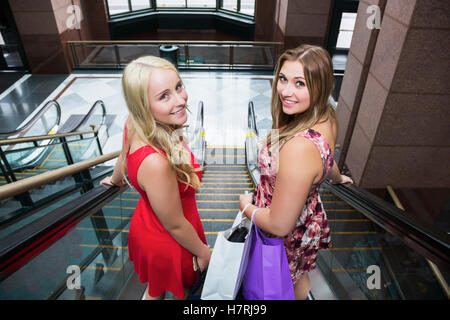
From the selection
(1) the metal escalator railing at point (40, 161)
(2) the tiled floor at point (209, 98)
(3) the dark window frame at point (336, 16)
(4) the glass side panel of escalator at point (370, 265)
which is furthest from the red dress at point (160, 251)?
(3) the dark window frame at point (336, 16)

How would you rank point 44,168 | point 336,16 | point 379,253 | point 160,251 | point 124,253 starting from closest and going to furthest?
1. point 160,251
2. point 379,253
3. point 124,253
4. point 44,168
5. point 336,16

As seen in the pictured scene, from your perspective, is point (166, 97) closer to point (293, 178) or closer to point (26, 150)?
point (293, 178)

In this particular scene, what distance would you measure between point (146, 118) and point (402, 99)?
393 centimetres

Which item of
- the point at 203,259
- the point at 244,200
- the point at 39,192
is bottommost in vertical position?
the point at 39,192

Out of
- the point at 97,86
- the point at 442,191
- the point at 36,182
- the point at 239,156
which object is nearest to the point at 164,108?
the point at 36,182

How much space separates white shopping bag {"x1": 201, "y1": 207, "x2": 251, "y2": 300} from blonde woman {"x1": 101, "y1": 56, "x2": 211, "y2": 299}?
25cm

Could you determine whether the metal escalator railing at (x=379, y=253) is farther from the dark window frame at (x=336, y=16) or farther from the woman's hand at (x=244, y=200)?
the dark window frame at (x=336, y=16)

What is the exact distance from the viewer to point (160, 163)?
1.42 meters

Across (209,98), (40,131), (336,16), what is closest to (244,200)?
(40,131)

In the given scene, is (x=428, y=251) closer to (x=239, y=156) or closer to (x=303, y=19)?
(x=239, y=156)

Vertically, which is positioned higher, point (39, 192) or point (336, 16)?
point (336, 16)

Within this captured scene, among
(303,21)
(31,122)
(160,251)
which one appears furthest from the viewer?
(303,21)
